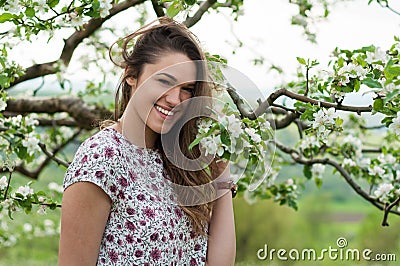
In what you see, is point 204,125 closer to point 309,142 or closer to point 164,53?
point 164,53

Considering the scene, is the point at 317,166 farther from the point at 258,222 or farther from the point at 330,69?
the point at 258,222

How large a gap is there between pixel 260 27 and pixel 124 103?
2.60m

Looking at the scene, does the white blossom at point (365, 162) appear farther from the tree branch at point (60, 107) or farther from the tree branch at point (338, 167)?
the tree branch at point (60, 107)

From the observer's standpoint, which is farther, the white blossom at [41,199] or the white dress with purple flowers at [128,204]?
the white blossom at [41,199]

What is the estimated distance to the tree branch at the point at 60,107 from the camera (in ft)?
9.90

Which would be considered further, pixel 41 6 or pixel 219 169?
pixel 41 6

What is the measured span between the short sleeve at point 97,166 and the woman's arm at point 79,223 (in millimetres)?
16

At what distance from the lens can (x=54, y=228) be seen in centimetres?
468

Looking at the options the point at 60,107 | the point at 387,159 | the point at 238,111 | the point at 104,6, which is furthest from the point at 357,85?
the point at 60,107

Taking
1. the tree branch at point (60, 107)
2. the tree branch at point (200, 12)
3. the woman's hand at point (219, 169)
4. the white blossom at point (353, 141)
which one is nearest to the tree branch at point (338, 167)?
the white blossom at point (353, 141)

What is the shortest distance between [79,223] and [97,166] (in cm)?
13

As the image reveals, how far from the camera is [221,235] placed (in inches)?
69.2

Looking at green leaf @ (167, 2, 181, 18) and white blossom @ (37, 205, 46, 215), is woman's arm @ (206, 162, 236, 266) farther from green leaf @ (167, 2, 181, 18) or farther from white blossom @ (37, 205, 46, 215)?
white blossom @ (37, 205, 46, 215)

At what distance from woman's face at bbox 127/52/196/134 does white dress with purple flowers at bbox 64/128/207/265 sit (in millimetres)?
98
